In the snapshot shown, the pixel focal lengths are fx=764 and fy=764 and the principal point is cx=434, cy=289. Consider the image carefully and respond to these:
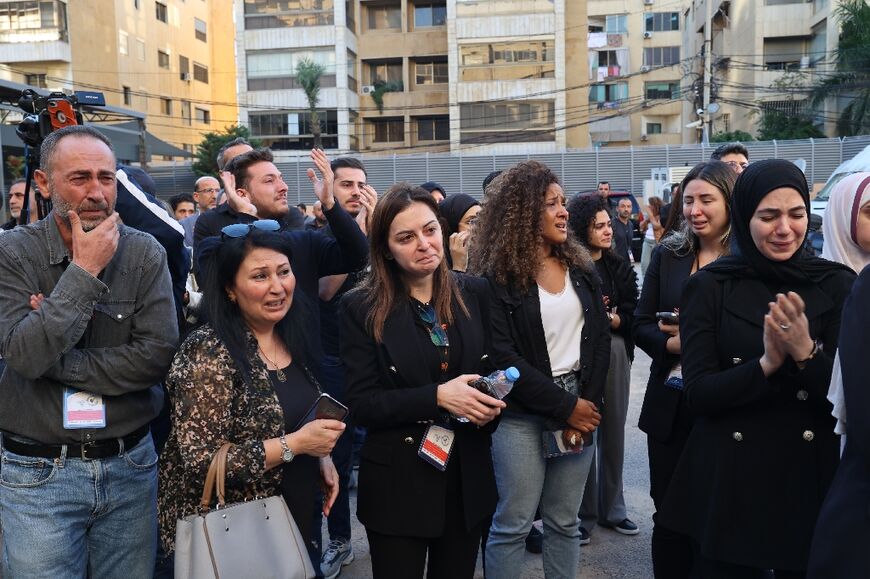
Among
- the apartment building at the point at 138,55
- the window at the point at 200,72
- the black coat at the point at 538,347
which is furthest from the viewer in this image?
the window at the point at 200,72

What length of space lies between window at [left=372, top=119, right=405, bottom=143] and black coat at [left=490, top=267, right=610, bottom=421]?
1761 inches

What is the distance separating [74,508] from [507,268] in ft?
6.85

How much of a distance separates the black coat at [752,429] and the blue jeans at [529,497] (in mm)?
730

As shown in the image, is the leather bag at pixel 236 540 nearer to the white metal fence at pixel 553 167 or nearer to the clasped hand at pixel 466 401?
the clasped hand at pixel 466 401

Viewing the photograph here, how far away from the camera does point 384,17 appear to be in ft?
158

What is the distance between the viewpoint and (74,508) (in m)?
2.72

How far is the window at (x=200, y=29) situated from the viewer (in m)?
54.5

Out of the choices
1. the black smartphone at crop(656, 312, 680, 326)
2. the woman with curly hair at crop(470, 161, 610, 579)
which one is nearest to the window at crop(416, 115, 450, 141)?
the woman with curly hair at crop(470, 161, 610, 579)

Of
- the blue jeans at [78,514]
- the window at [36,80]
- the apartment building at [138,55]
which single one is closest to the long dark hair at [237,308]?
the blue jeans at [78,514]

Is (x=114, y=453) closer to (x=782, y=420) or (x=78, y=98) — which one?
(x=78, y=98)

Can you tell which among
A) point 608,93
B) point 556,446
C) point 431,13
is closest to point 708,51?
point 608,93

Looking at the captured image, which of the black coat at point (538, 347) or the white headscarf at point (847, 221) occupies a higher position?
the white headscarf at point (847, 221)

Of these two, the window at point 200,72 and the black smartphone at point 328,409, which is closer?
the black smartphone at point 328,409

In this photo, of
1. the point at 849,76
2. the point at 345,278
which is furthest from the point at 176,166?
the point at 345,278
